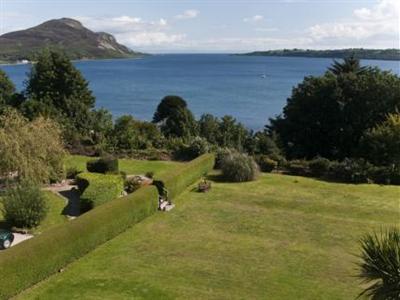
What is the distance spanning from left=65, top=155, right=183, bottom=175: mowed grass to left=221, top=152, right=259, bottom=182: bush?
3.11m

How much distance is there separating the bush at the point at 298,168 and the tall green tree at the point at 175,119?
12.6m

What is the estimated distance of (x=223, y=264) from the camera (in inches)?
645

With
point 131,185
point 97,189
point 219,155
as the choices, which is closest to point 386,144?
point 219,155

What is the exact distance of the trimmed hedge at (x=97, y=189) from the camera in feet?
69.1

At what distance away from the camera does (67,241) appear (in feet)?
51.8

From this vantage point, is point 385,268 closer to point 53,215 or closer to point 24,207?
point 24,207

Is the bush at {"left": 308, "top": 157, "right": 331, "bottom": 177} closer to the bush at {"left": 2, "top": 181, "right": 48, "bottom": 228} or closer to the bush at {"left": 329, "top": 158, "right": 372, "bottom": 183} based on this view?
the bush at {"left": 329, "top": 158, "right": 372, "bottom": 183}

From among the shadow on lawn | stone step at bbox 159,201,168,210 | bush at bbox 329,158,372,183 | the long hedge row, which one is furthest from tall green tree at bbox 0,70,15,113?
bush at bbox 329,158,372,183

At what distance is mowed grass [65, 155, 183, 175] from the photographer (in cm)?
3024

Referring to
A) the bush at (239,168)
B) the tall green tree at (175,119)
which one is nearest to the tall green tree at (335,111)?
the tall green tree at (175,119)

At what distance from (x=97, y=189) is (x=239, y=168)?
31.9ft

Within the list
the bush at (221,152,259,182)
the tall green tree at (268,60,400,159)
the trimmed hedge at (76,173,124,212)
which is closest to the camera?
the trimmed hedge at (76,173,124,212)

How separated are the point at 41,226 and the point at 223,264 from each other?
7961mm

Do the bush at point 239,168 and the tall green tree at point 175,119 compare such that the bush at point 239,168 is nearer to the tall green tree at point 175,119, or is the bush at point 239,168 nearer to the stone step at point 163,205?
the stone step at point 163,205
